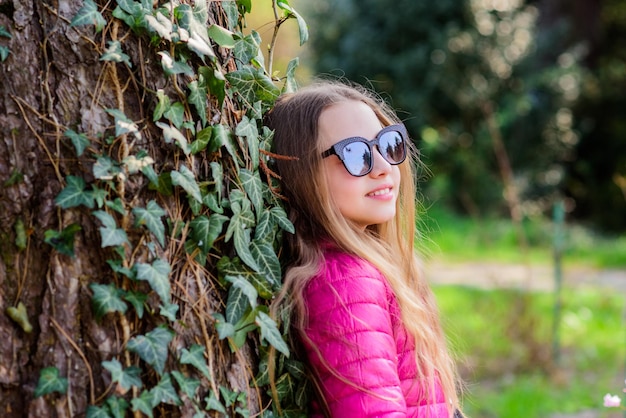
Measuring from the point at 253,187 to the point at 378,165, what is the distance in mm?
356

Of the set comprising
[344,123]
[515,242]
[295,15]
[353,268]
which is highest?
[295,15]

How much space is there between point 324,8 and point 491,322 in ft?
25.7

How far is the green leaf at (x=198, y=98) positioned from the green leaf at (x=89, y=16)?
217 millimetres

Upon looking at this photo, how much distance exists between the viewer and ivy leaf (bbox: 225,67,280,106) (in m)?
1.72

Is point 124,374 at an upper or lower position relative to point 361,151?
lower

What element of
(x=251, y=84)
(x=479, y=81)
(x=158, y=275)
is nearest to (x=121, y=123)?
(x=158, y=275)

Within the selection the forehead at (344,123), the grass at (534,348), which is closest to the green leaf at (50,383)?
the forehead at (344,123)

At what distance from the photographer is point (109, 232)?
142 centimetres

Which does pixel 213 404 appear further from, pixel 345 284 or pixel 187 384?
pixel 345 284

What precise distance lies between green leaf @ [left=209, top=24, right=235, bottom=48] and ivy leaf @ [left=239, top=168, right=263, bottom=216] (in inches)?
10.7

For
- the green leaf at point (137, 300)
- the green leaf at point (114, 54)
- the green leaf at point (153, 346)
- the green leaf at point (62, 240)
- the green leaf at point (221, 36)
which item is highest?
the green leaf at point (221, 36)

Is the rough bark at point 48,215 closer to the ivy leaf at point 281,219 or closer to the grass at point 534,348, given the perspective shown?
the ivy leaf at point 281,219

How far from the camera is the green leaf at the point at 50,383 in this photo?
1.39 meters

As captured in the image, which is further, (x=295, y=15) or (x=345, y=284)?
(x=295, y=15)
